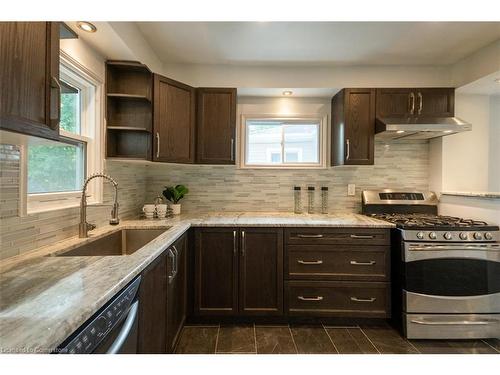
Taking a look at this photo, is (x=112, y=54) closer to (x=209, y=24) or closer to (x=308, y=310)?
(x=209, y=24)

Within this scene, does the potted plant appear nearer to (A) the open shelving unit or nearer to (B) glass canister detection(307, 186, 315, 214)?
(A) the open shelving unit

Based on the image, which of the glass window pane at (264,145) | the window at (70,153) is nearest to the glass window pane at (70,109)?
the window at (70,153)

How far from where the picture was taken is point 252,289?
227 centimetres

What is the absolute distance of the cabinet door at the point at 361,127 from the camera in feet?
8.47

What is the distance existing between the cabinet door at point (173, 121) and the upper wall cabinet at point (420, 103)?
72.7 inches

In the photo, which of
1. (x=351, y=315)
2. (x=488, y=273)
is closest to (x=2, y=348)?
(x=351, y=315)

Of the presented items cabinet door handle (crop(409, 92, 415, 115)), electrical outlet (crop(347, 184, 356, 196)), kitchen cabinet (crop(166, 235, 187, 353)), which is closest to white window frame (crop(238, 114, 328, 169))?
electrical outlet (crop(347, 184, 356, 196))

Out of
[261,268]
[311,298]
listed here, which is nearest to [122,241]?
[261,268]

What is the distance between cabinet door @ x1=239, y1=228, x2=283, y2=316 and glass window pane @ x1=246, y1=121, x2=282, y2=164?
0.99 metres

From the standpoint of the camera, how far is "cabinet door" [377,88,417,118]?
101 inches

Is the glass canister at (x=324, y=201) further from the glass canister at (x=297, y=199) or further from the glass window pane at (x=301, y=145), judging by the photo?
the glass window pane at (x=301, y=145)

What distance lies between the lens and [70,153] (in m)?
1.82

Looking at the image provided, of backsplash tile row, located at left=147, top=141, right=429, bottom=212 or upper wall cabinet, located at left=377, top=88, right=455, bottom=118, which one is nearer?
upper wall cabinet, located at left=377, top=88, right=455, bottom=118

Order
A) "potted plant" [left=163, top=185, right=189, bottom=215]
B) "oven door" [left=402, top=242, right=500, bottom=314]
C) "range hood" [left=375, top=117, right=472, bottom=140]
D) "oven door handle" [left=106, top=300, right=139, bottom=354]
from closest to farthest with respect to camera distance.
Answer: "oven door handle" [left=106, top=300, right=139, bottom=354] → "oven door" [left=402, top=242, right=500, bottom=314] → "range hood" [left=375, top=117, right=472, bottom=140] → "potted plant" [left=163, top=185, right=189, bottom=215]
